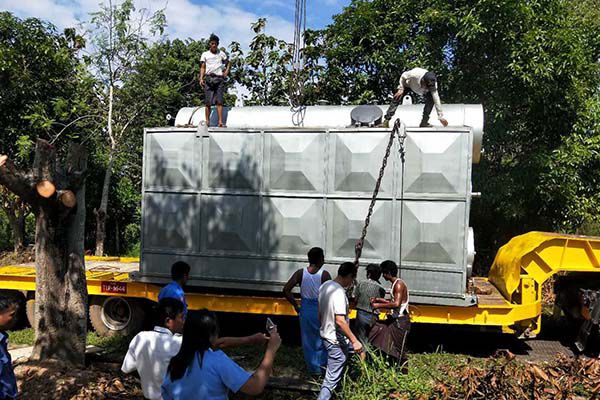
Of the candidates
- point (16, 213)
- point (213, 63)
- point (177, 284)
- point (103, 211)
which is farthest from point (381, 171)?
point (16, 213)

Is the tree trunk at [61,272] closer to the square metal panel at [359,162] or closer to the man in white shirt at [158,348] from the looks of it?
the man in white shirt at [158,348]

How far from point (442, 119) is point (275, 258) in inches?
122

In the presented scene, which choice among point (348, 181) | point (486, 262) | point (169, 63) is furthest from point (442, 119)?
point (169, 63)

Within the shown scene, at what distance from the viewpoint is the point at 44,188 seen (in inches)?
215

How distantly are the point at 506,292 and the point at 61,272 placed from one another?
5944 millimetres

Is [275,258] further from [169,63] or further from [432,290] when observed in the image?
[169,63]

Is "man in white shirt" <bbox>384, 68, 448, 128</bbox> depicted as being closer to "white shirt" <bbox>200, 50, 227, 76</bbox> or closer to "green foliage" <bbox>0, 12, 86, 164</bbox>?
"white shirt" <bbox>200, 50, 227, 76</bbox>

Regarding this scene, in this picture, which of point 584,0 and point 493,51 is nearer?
point 493,51

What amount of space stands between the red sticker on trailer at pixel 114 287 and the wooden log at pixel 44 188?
10.6 ft

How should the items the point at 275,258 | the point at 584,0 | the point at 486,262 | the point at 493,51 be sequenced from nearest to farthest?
the point at 275,258
the point at 493,51
the point at 486,262
the point at 584,0

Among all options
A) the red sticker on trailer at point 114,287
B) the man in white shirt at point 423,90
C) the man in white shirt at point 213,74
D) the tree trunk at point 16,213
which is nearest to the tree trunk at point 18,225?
the tree trunk at point 16,213

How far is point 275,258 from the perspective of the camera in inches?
309

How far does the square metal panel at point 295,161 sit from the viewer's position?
775 cm

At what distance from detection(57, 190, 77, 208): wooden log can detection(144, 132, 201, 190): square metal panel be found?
2562 millimetres
